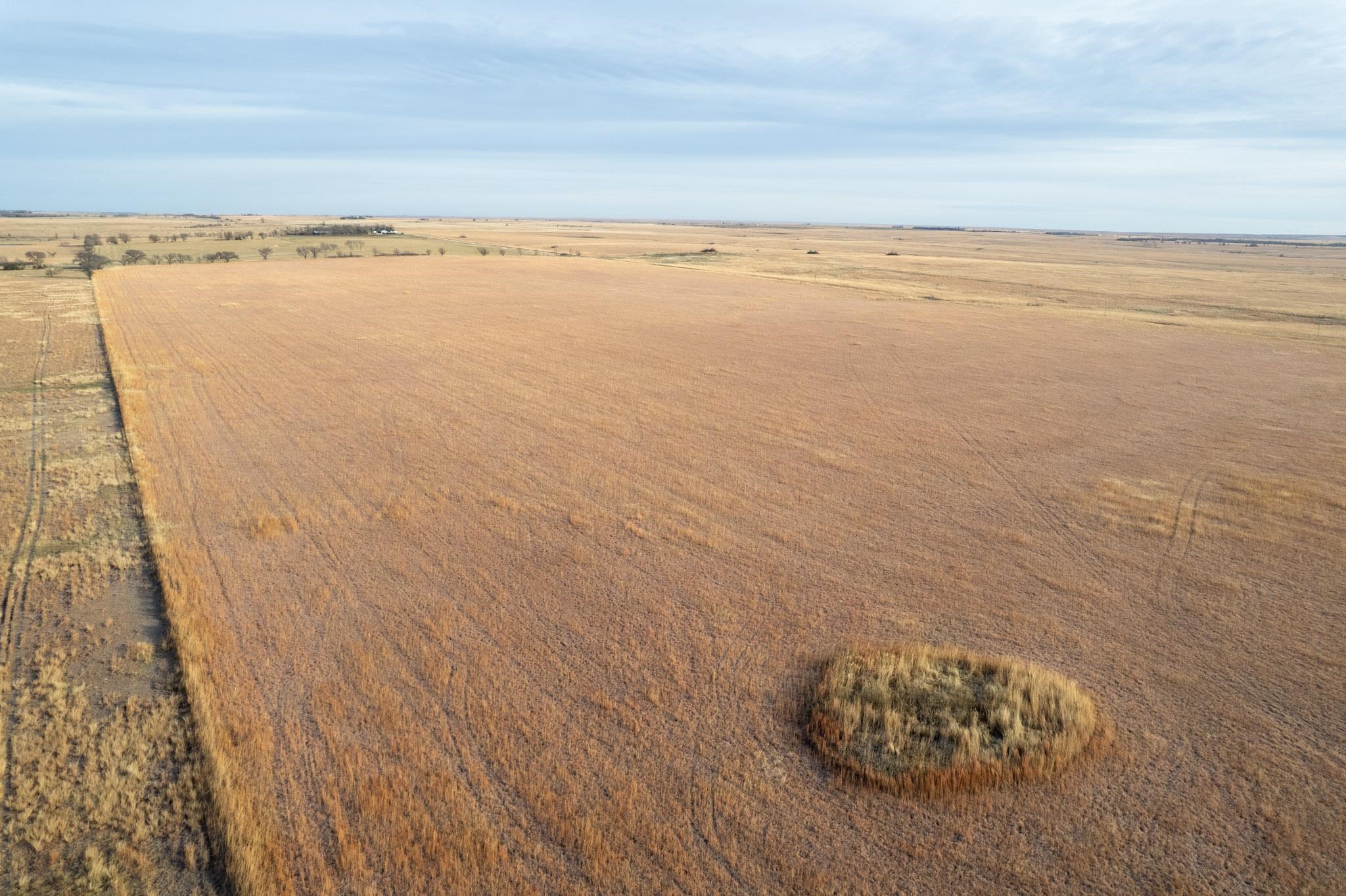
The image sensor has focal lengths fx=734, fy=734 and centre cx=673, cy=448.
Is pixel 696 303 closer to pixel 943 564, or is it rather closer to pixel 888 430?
pixel 888 430

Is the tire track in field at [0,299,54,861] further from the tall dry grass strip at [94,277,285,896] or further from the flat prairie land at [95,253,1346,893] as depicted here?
the flat prairie land at [95,253,1346,893]

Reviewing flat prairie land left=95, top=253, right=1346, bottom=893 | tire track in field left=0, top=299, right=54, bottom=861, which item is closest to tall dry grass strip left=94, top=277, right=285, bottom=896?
flat prairie land left=95, top=253, right=1346, bottom=893

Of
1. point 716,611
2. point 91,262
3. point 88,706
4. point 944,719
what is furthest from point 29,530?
point 91,262

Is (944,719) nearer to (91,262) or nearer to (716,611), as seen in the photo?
(716,611)

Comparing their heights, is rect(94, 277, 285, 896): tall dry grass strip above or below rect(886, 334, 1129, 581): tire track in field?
below

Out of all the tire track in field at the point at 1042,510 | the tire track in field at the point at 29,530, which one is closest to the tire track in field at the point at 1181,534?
the tire track in field at the point at 1042,510

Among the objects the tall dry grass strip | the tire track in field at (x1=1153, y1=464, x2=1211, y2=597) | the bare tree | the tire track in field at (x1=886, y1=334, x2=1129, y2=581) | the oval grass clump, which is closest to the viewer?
the tall dry grass strip
